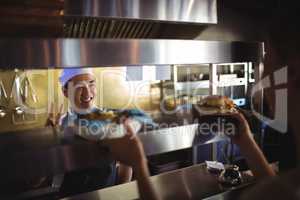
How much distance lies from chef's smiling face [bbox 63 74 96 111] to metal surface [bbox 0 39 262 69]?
0.39 feet

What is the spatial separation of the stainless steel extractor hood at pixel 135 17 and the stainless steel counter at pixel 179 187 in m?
0.32

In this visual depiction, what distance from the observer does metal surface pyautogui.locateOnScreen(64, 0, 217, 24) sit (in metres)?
0.48

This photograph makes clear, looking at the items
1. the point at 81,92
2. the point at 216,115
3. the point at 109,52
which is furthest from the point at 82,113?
the point at 216,115

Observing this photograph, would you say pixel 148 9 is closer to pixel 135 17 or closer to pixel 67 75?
pixel 135 17

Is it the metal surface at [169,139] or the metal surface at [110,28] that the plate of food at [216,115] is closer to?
the metal surface at [169,139]

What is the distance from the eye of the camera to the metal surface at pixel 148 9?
0.48m

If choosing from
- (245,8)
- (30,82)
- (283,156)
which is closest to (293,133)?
(283,156)

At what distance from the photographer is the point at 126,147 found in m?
0.56

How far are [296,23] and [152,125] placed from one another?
Result: 1.79 feet

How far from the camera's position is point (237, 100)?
29.2 inches

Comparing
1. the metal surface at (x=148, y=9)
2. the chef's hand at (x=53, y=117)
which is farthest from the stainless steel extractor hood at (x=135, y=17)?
the chef's hand at (x=53, y=117)

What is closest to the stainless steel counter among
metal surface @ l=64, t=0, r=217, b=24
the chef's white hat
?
the chef's white hat

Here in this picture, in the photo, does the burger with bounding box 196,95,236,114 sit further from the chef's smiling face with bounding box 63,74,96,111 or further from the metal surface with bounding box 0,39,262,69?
the chef's smiling face with bounding box 63,74,96,111

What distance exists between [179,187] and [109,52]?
1.22 ft
